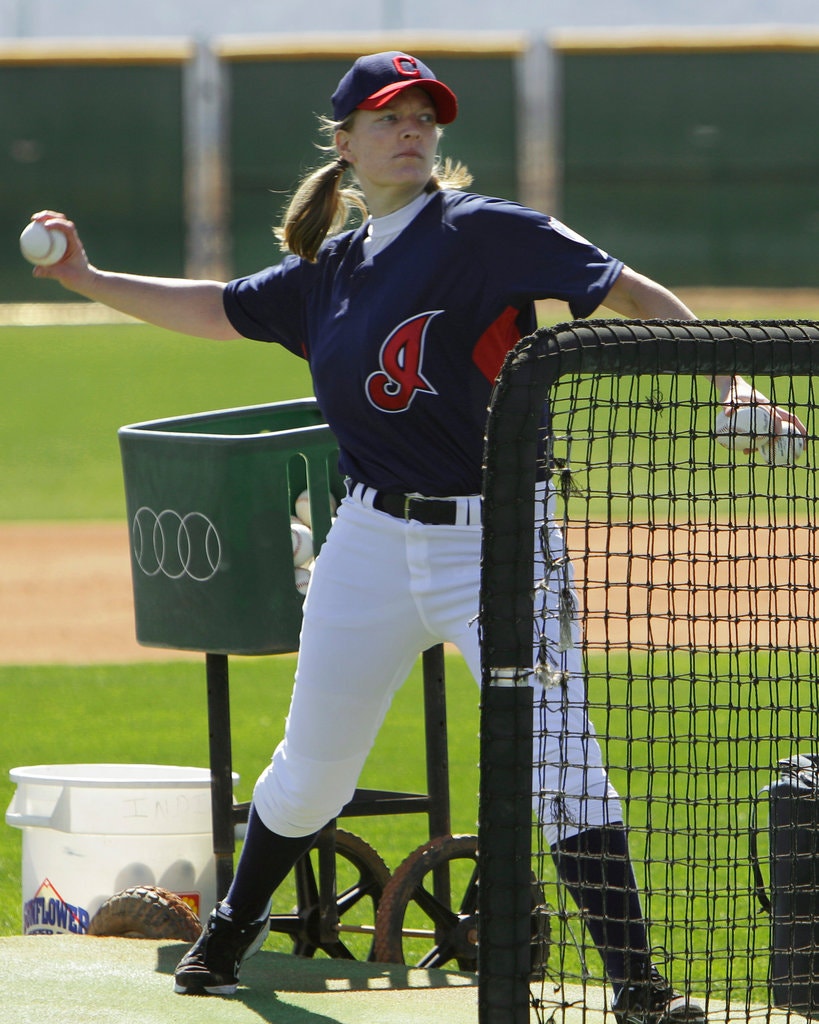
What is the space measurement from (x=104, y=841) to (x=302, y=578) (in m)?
0.89

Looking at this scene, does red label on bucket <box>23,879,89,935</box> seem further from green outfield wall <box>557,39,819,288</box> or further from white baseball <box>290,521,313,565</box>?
green outfield wall <box>557,39,819,288</box>

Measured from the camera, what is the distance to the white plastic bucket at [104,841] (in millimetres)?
4074

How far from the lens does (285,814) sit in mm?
3346

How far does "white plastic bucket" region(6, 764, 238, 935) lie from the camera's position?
407 centimetres

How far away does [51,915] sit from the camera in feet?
13.6

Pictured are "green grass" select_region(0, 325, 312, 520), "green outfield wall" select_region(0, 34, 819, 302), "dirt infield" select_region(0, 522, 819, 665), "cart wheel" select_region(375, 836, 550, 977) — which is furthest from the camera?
"green outfield wall" select_region(0, 34, 819, 302)

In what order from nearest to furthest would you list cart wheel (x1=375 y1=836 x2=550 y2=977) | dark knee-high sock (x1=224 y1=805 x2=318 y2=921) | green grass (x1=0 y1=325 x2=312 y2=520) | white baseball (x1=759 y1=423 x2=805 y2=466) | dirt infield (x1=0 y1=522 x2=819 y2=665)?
white baseball (x1=759 y1=423 x2=805 y2=466), dark knee-high sock (x1=224 y1=805 x2=318 y2=921), cart wheel (x1=375 y1=836 x2=550 y2=977), dirt infield (x1=0 y1=522 x2=819 y2=665), green grass (x1=0 y1=325 x2=312 y2=520)

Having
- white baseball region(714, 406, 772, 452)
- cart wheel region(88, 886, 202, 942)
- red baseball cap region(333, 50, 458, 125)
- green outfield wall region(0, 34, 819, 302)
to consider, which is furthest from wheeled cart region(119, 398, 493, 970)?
green outfield wall region(0, 34, 819, 302)

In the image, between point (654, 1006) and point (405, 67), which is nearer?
point (654, 1006)

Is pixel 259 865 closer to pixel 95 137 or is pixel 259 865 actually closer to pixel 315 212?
pixel 315 212

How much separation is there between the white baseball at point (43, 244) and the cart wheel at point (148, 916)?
60.2 inches

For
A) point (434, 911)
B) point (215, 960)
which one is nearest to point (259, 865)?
point (215, 960)

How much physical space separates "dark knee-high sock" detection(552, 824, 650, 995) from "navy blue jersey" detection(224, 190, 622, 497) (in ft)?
2.42

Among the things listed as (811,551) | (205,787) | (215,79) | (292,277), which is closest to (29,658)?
(205,787)
